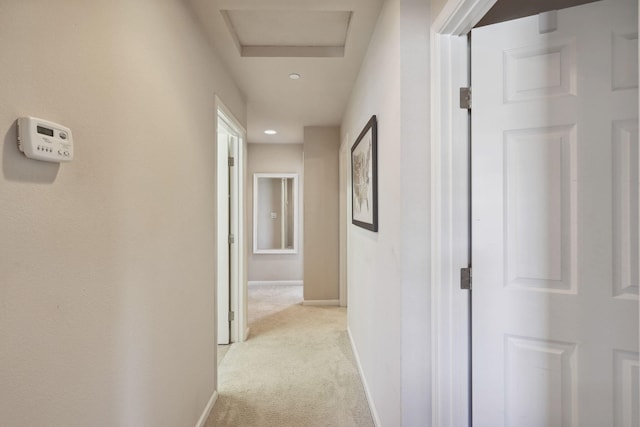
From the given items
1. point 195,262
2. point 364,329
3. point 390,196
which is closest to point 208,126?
point 195,262

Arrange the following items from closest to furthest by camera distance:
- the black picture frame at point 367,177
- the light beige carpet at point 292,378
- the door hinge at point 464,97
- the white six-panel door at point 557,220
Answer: the white six-panel door at point 557,220 → the door hinge at point 464,97 → the black picture frame at point 367,177 → the light beige carpet at point 292,378

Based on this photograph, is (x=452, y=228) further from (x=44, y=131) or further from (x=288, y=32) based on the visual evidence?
(x=288, y=32)

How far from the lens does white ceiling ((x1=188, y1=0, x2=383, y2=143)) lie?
1.76m

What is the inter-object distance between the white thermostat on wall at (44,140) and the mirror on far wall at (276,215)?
4621 mm

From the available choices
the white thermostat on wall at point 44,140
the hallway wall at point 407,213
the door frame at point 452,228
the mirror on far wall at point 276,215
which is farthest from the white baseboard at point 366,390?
the mirror on far wall at point 276,215

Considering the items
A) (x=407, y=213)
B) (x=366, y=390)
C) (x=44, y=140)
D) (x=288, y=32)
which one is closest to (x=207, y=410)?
(x=366, y=390)

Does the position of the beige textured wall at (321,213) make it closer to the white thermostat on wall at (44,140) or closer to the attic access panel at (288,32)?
the attic access panel at (288,32)

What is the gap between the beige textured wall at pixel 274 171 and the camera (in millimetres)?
5422

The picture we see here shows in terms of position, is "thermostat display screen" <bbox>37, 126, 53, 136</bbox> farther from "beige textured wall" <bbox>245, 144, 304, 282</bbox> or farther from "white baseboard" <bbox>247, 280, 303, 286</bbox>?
"white baseboard" <bbox>247, 280, 303, 286</bbox>

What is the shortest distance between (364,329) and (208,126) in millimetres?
1771

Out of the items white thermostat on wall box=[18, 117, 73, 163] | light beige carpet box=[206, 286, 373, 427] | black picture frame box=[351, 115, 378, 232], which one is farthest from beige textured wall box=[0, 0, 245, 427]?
black picture frame box=[351, 115, 378, 232]

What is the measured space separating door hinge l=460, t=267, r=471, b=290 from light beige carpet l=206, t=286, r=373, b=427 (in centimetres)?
121

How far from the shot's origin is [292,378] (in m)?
2.50

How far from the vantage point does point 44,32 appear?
0.80 m
